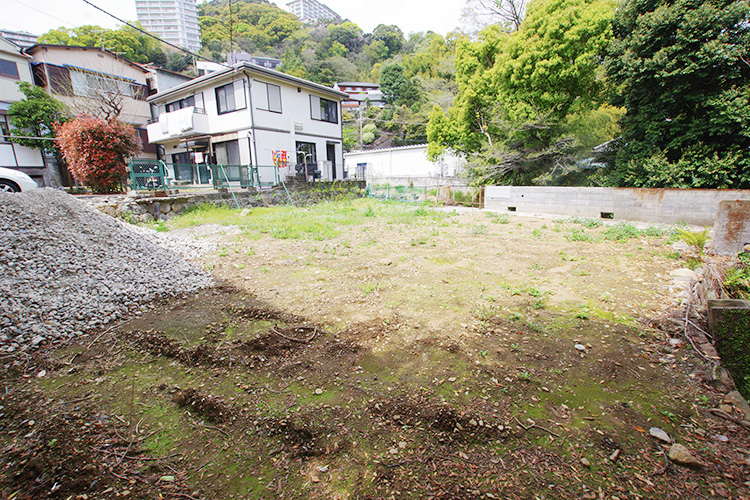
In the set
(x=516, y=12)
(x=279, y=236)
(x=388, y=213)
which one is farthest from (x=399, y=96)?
(x=279, y=236)

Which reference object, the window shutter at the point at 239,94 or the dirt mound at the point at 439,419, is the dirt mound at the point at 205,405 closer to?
the dirt mound at the point at 439,419

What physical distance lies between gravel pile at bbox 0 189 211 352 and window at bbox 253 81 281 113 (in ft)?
36.4

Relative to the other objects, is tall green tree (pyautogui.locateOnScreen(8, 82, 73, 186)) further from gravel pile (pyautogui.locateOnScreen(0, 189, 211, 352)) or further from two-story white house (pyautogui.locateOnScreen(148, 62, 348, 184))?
gravel pile (pyautogui.locateOnScreen(0, 189, 211, 352))

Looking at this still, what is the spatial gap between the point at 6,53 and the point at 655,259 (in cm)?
2771

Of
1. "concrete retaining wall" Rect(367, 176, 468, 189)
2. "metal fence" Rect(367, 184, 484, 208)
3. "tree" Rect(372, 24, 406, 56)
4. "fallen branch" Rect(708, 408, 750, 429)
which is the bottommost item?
"fallen branch" Rect(708, 408, 750, 429)

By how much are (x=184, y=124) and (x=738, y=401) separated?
19.1 m

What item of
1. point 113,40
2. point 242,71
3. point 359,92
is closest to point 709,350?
point 242,71

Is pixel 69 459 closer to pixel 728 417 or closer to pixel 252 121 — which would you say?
pixel 728 417

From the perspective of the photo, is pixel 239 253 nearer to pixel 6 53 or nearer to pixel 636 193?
pixel 636 193

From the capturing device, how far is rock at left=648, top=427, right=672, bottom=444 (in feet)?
6.25

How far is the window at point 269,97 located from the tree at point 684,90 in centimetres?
1322

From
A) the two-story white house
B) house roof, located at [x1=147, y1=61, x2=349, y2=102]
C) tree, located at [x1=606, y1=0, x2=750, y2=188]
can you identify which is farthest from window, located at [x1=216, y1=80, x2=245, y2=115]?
tree, located at [x1=606, y1=0, x2=750, y2=188]

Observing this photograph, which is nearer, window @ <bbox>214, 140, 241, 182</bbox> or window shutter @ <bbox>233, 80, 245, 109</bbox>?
window shutter @ <bbox>233, 80, 245, 109</bbox>

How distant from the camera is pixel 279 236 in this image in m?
7.28
